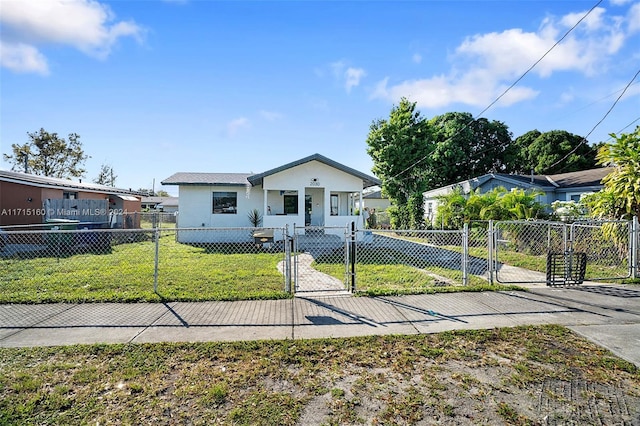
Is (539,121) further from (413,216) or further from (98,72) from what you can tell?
(98,72)

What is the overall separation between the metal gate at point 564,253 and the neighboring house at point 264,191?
7451 mm

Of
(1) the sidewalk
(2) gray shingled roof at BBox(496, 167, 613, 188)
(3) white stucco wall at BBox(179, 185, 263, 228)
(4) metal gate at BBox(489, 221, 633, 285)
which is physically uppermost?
(2) gray shingled roof at BBox(496, 167, 613, 188)

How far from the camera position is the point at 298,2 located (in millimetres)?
9094

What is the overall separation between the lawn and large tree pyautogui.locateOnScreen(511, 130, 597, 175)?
1411 inches

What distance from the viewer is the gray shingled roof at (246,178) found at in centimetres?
1551

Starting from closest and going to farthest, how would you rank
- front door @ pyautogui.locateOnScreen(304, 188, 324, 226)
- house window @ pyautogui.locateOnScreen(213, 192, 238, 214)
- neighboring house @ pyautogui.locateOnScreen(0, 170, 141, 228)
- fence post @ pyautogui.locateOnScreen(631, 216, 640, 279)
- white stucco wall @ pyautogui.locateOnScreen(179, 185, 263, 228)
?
fence post @ pyautogui.locateOnScreen(631, 216, 640, 279) → neighboring house @ pyautogui.locateOnScreen(0, 170, 141, 228) → white stucco wall @ pyautogui.locateOnScreen(179, 185, 263, 228) → house window @ pyautogui.locateOnScreen(213, 192, 238, 214) → front door @ pyautogui.locateOnScreen(304, 188, 324, 226)

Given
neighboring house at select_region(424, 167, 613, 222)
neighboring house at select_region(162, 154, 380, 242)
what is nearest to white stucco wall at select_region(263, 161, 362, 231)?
neighboring house at select_region(162, 154, 380, 242)

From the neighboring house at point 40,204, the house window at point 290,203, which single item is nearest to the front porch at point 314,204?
the house window at point 290,203

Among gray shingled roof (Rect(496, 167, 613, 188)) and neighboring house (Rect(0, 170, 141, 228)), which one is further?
gray shingled roof (Rect(496, 167, 613, 188))

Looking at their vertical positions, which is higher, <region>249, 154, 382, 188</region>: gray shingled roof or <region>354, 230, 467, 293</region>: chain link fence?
<region>249, 154, 382, 188</region>: gray shingled roof

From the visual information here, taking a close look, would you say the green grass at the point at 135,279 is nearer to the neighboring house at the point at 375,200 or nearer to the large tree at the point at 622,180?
the large tree at the point at 622,180

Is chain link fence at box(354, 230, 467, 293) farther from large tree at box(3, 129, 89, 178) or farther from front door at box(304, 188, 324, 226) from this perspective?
large tree at box(3, 129, 89, 178)

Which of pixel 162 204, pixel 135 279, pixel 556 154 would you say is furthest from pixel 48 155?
pixel 556 154

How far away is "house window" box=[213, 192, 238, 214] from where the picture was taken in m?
17.2
